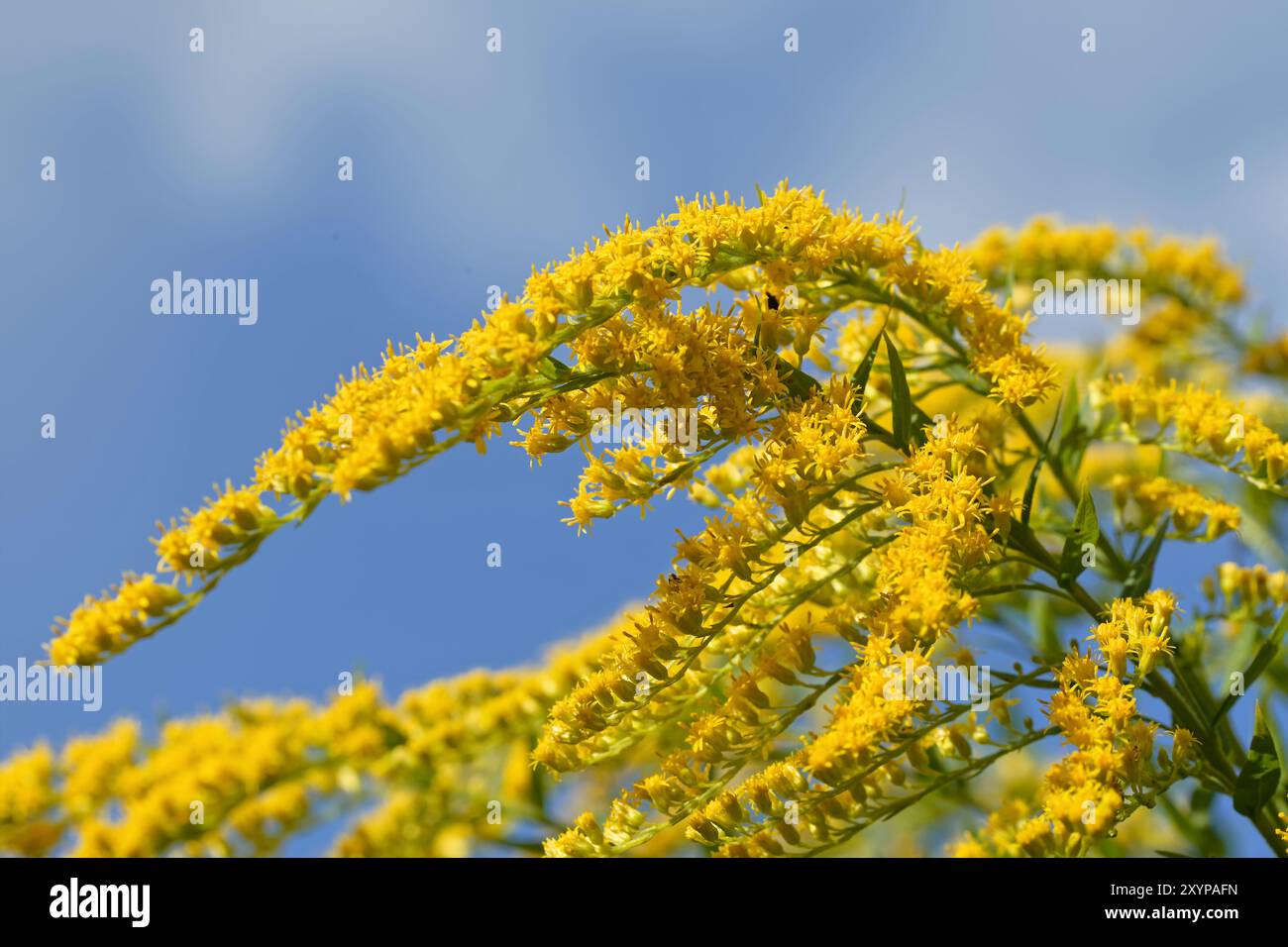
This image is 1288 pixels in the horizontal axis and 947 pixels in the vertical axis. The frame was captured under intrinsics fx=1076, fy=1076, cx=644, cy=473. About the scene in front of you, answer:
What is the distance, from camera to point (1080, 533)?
8.27ft

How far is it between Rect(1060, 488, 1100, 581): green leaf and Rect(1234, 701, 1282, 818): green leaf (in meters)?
0.54

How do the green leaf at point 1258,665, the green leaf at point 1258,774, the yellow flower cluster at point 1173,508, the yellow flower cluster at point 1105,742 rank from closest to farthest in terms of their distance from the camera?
the yellow flower cluster at point 1105,742, the green leaf at point 1258,774, the green leaf at point 1258,665, the yellow flower cluster at point 1173,508

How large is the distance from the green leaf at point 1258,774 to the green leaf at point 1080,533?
539mm

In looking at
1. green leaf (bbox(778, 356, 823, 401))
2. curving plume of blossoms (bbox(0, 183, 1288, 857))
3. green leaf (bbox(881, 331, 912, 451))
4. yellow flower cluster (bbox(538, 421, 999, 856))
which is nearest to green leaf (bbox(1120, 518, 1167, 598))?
curving plume of blossoms (bbox(0, 183, 1288, 857))

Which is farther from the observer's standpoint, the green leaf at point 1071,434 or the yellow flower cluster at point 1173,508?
the yellow flower cluster at point 1173,508

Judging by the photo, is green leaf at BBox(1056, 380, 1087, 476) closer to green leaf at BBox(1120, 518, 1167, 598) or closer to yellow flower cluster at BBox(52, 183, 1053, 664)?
green leaf at BBox(1120, 518, 1167, 598)

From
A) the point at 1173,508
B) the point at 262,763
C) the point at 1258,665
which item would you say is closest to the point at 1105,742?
the point at 1258,665

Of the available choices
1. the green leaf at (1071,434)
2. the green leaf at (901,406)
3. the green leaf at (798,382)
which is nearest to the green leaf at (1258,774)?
the green leaf at (1071,434)

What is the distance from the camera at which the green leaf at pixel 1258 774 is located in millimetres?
2453

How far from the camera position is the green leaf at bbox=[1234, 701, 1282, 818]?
245 cm

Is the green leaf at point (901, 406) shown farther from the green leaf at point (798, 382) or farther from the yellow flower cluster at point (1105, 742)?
the yellow flower cluster at point (1105, 742)

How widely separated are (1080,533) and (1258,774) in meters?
0.67
